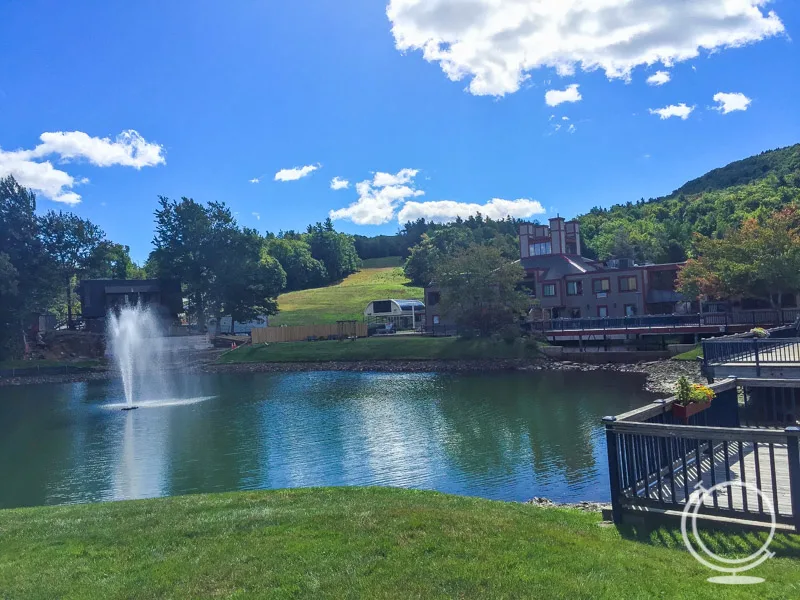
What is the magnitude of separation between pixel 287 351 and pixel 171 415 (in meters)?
32.9

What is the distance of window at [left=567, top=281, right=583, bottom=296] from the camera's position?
6500 centimetres

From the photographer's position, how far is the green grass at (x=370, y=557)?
5820 millimetres

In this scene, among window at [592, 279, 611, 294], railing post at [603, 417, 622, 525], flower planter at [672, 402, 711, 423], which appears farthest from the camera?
window at [592, 279, 611, 294]

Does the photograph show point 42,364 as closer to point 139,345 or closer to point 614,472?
point 139,345

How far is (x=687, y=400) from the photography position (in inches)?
412

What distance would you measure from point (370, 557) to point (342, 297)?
346ft

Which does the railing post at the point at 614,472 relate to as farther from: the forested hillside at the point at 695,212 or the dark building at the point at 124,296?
the dark building at the point at 124,296

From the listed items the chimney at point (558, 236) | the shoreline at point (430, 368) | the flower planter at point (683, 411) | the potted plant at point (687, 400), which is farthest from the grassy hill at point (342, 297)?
the flower planter at point (683, 411)

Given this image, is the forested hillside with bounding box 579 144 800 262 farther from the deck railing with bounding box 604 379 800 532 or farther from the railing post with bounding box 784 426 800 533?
the railing post with bounding box 784 426 800 533

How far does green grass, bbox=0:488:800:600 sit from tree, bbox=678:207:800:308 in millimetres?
40958

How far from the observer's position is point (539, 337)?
57.6 m

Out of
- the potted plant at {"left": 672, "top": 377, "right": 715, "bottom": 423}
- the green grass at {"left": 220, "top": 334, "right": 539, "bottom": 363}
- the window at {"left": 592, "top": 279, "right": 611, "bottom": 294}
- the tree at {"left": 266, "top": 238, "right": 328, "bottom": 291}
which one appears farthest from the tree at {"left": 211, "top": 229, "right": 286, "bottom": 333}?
the potted plant at {"left": 672, "top": 377, "right": 715, "bottom": 423}

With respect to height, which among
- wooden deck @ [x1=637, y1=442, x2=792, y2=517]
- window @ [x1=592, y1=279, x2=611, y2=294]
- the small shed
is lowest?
wooden deck @ [x1=637, y1=442, x2=792, y2=517]

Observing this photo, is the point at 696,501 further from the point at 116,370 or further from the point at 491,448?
the point at 116,370
